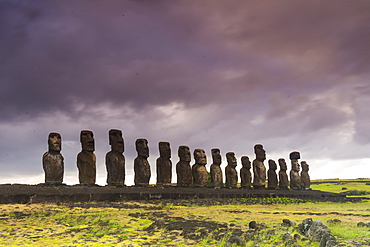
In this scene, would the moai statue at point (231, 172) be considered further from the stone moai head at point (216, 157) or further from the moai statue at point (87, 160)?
the moai statue at point (87, 160)

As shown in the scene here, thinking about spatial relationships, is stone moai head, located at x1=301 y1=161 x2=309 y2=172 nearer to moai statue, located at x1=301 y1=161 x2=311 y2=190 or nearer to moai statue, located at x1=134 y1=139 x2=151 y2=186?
moai statue, located at x1=301 y1=161 x2=311 y2=190

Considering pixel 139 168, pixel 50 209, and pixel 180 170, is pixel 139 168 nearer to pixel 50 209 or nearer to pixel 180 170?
pixel 180 170

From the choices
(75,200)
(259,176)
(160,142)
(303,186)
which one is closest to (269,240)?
(75,200)

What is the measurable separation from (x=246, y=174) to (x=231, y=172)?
1884 millimetres

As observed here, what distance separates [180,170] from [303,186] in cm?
1524

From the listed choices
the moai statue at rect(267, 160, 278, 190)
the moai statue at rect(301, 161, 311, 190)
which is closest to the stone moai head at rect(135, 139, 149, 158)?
the moai statue at rect(267, 160, 278, 190)

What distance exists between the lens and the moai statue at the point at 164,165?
73.1ft

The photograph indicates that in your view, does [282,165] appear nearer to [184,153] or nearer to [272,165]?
[272,165]

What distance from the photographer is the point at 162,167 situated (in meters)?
22.5

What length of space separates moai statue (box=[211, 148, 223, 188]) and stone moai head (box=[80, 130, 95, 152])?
10.6 m

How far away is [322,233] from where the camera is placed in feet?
20.6

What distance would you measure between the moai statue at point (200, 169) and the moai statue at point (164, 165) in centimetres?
293

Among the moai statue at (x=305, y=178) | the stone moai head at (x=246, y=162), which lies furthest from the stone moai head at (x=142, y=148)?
the moai statue at (x=305, y=178)

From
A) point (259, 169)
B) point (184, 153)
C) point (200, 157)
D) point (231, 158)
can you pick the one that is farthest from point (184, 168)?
point (259, 169)
